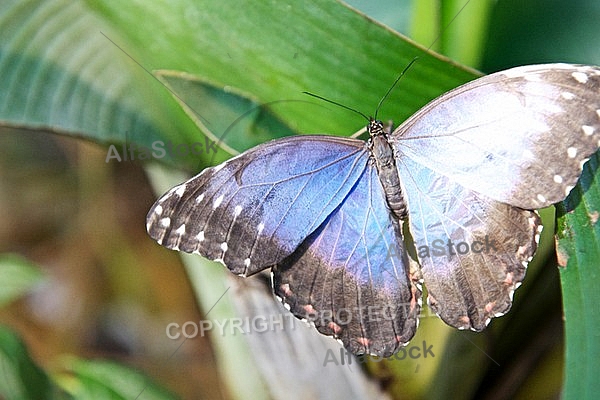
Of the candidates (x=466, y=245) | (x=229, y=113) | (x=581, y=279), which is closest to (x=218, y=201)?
(x=229, y=113)

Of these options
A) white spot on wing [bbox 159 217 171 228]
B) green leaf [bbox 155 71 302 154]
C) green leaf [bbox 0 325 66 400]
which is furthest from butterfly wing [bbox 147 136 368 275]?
green leaf [bbox 0 325 66 400]

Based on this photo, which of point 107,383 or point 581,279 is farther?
point 107,383

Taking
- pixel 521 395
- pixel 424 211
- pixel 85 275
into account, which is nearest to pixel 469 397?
pixel 521 395

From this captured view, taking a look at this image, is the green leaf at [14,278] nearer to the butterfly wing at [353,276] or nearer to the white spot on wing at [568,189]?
the butterfly wing at [353,276]

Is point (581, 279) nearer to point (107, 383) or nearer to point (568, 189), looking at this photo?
point (568, 189)

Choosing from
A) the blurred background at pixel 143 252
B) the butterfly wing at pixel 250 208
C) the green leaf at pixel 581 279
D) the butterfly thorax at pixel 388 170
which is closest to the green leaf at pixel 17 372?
the blurred background at pixel 143 252

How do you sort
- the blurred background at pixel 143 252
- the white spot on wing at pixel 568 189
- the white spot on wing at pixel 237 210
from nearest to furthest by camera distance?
the white spot on wing at pixel 568 189
the white spot on wing at pixel 237 210
the blurred background at pixel 143 252
